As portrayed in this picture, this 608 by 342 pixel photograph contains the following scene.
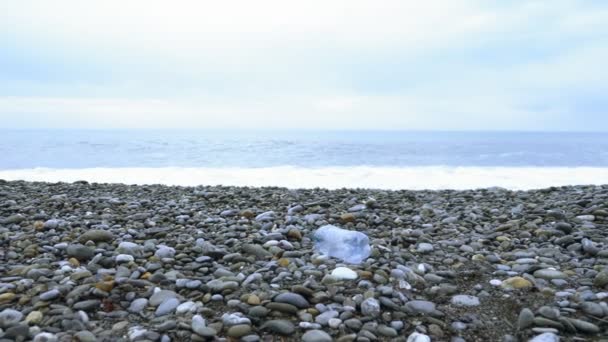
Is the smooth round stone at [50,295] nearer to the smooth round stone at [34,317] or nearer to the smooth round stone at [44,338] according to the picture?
the smooth round stone at [34,317]

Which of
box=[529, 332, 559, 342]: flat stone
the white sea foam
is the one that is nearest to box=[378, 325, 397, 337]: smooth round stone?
box=[529, 332, 559, 342]: flat stone

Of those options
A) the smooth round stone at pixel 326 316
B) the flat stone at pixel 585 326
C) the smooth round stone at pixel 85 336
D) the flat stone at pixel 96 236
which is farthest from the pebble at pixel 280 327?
the flat stone at pixel 96 236

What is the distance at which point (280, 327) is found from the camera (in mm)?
2127

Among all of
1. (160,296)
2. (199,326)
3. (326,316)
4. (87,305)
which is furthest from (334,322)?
(87,305)

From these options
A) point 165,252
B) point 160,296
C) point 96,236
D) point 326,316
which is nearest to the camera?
point 326,316

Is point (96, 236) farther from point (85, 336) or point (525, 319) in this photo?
point (525, 319)

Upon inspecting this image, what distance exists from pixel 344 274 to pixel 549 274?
133 centimetres

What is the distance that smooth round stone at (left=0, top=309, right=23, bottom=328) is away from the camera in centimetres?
211

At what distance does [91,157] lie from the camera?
64.6ft

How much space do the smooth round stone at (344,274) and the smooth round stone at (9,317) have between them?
1.79 m

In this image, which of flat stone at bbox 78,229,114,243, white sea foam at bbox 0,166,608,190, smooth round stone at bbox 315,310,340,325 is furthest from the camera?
white sea foam at bbox 0,166,608,190

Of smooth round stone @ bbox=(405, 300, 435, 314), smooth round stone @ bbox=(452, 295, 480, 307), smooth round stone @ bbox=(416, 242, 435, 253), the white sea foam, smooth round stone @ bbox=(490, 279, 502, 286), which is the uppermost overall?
smooth round stone @ bbox=(416, 242, 435, 253)

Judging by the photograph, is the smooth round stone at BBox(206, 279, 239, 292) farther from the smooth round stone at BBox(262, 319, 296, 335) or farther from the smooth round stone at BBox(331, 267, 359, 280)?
the smooth round stone at BBox(331, 267, 359, 280)

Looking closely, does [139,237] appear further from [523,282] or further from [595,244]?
[595,244]
